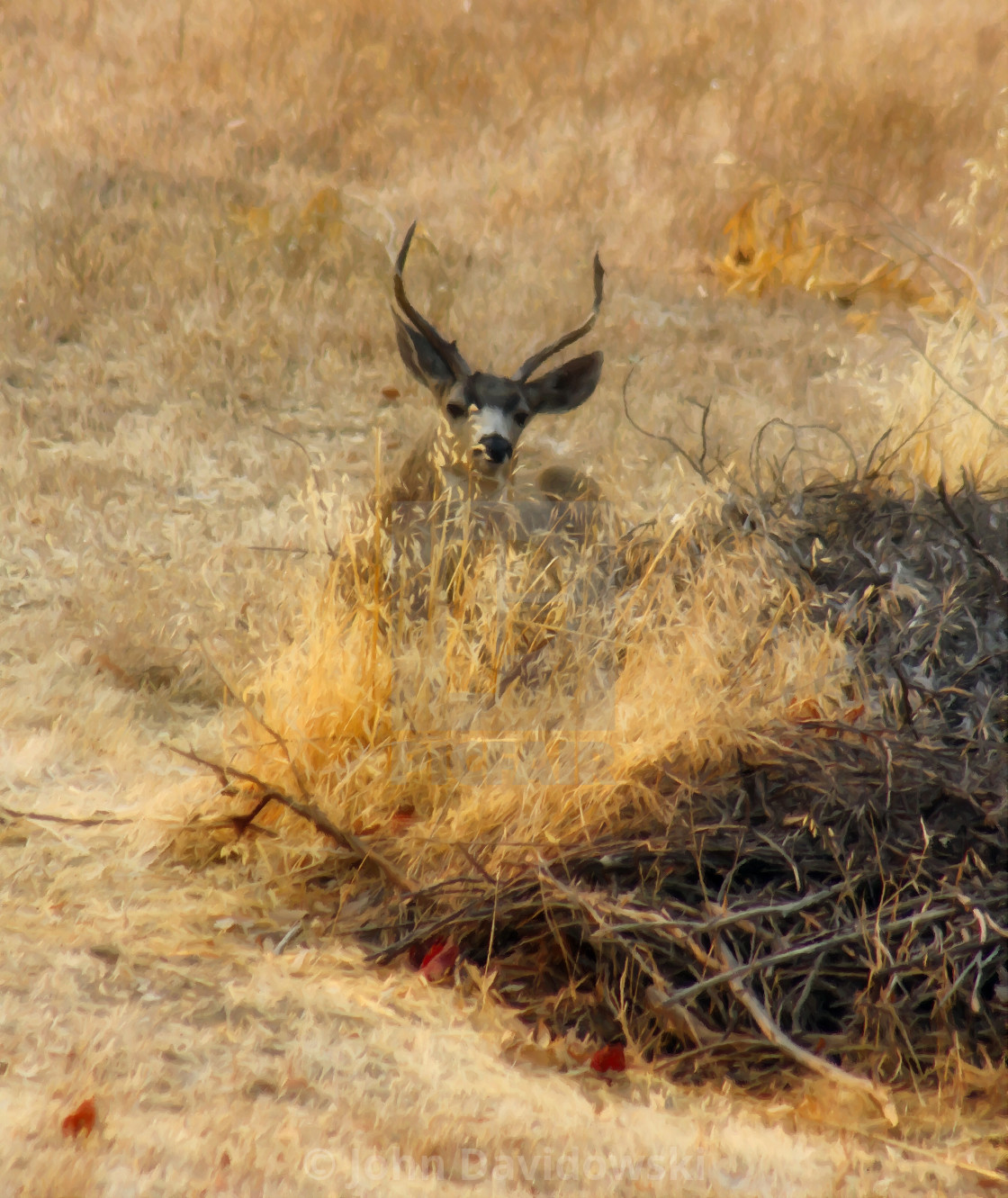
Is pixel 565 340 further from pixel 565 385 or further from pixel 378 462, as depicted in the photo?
pixel 378 462

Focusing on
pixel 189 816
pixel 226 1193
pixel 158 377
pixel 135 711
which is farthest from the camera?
pixel 158 377

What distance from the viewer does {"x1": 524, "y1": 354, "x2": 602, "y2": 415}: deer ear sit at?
614 centimetres

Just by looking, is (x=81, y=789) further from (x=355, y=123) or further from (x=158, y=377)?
(x=355, y=123)

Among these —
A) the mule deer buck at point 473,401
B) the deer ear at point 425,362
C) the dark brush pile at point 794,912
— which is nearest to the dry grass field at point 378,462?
the dark brush pile at point 794,912

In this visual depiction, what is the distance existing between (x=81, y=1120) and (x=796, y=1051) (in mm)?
1609

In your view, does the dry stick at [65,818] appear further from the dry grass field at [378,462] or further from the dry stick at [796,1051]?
the dry stick at [796,1051]

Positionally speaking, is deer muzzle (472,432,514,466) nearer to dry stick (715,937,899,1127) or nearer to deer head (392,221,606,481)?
deer head (392,221,606,481)

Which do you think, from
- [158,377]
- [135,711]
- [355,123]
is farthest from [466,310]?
[135,711]

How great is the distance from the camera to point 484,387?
589 cm

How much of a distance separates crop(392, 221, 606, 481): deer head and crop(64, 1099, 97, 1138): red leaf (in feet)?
11.9

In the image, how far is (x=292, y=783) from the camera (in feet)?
13.1

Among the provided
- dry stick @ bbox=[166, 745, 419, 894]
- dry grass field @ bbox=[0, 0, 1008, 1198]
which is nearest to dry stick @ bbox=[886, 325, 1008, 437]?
dry grass field @ bbox=[0, 0, 1008, 1198]

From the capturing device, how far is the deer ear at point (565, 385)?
614 cm

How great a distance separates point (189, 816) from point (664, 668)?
5.60 ft
